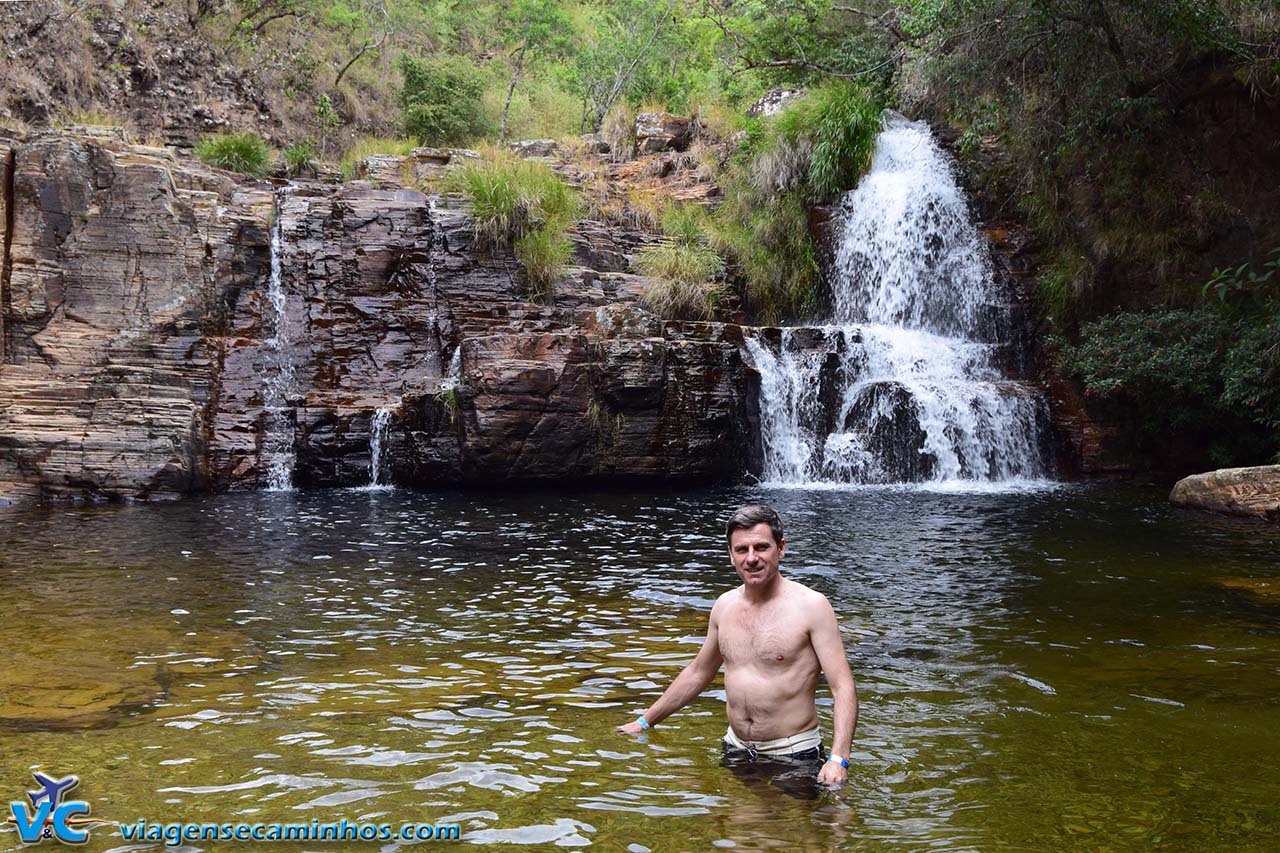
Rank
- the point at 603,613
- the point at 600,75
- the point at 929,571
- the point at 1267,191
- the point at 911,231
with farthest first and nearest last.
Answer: the point at 600,75, the point at 911,231, the point at 1267,191, the point at 929,571, the point at 603,613

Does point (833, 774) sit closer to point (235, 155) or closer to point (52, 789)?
point (52, 789)

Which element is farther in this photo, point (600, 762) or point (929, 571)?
point (929, 571)

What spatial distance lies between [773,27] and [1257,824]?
21.0 meters

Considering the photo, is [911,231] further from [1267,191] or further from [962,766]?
[962,766]

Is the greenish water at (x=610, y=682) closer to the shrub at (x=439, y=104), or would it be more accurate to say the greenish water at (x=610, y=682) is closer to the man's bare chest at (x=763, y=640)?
the man's bare chest at (x=763, y=640)

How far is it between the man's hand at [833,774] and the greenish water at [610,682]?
0.09 m

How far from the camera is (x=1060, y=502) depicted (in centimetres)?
1245

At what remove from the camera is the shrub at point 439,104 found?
1007 inches

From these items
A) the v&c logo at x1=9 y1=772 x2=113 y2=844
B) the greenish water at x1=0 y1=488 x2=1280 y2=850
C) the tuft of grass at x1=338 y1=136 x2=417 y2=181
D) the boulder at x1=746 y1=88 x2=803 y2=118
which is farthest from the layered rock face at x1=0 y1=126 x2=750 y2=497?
the v&c logo at x1=9 y1=772 x2=113 y2=844

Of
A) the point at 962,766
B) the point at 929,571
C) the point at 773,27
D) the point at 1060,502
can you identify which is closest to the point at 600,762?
the point at 962,766

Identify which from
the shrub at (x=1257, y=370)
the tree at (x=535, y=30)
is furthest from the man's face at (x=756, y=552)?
the tree at (x=535, y=30)

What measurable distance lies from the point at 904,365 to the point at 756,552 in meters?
12.7

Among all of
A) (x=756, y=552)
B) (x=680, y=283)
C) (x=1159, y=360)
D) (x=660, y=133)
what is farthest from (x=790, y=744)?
(x=660, y=133)

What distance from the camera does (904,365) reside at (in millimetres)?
15898
